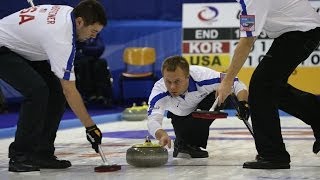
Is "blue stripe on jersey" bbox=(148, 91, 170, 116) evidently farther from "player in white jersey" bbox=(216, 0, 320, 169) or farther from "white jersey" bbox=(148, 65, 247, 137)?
"player in white jersey" bbox=(216, 0, 320, 169)

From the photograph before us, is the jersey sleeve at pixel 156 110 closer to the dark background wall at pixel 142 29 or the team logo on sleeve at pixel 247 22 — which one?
the team logo on sleeve at pixel 247 22

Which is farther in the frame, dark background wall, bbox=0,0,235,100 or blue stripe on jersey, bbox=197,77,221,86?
dark background wall, bbox=0,0,235,100

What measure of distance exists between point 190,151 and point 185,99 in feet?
1.11

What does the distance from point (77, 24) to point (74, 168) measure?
81cm

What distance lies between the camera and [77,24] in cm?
367

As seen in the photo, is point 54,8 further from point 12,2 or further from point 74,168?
point 12,2

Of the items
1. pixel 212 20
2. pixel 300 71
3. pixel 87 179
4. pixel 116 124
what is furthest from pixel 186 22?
pixel 87 179

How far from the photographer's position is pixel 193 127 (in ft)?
Answer: 14.4

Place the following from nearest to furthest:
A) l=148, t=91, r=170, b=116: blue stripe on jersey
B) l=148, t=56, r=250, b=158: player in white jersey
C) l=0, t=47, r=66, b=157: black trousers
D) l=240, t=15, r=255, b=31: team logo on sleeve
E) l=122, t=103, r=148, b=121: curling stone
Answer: l=240, t=15, r=255, b=31: team logo on sleeve
l=0, t=47, r=66, b=157: black trousers
l=148, t=56, r=250, b=158: player in white jersey
l=148, t=91, r=170, b=116: blue stripe on jersey
l=122, t=103, r=148, b=121: curling stone

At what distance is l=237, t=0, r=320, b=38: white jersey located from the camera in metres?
3.45

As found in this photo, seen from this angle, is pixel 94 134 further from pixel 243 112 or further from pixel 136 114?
pixel 136 114

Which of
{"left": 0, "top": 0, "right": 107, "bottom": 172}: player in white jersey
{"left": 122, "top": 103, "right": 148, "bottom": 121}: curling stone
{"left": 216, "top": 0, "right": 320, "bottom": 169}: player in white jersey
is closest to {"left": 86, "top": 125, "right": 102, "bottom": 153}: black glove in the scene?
{"left": 0, "top": 0, "right": 107, "bottom": 172}: player in white jersey

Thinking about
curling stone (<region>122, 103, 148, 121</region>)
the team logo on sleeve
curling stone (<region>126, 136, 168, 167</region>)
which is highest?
the team logo on sleeve

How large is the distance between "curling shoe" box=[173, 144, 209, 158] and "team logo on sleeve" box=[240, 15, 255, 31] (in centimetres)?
115
